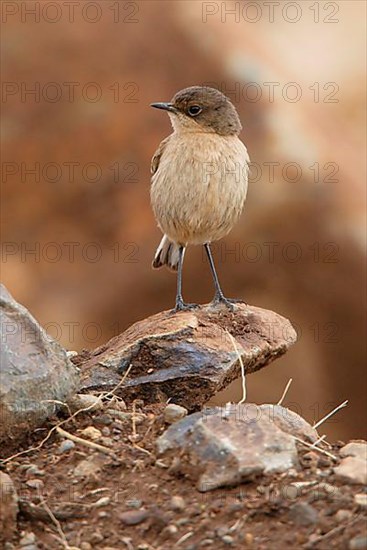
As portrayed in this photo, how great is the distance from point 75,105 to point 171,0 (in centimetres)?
156

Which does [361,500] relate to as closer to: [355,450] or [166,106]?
[355,450]

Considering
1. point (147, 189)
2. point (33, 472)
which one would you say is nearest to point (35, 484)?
point (33, 472)

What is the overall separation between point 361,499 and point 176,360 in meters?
2.08

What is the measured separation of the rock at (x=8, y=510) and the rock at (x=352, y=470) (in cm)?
126

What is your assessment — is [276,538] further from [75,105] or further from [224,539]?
[75,105]

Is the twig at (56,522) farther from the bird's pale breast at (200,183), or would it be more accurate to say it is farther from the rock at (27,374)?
the bird's pale breast at (200,183)

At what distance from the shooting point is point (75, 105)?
11.9 metres

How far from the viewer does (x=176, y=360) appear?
240 inches

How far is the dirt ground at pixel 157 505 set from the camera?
13.4 ft

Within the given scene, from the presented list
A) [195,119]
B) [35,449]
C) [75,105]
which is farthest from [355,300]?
[35,449]

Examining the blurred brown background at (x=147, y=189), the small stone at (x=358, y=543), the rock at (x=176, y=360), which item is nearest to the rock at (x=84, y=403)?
the rock at (x=176, y=360)

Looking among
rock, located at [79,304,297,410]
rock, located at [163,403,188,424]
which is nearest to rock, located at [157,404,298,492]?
rock, located at [163,403,188,424]

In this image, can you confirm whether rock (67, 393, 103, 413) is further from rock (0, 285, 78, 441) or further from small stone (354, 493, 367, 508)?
small stone (354, 493, 367, 508)

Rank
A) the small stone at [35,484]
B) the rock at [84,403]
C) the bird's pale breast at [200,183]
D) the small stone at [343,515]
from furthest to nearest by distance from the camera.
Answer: the bird's pale breast at [200,183] < the rock at [84,403] < the small stone at [35,484] < the small stone at [343,515]
